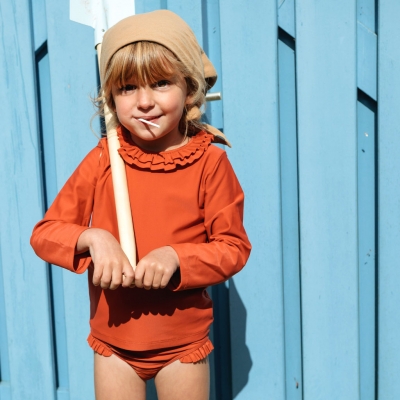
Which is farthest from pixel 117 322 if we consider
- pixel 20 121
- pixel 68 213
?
pixel 20 121

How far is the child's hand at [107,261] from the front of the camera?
1091 millimetres

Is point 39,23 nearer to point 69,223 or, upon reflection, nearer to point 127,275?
point 69,223

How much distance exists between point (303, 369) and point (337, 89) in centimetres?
84

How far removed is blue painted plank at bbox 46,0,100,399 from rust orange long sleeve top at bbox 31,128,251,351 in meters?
0.44

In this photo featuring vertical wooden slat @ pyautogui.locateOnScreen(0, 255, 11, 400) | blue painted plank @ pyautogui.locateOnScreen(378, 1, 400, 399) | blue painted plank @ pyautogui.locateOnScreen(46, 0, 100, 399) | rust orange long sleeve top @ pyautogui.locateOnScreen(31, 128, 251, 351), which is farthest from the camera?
vertical wooden slat @ pyautogui.locateOnScreen(0, 255, 11, 400)

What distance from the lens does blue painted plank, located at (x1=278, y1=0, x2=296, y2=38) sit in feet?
5.14

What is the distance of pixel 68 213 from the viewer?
3.98 ft

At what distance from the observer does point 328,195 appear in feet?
5.22

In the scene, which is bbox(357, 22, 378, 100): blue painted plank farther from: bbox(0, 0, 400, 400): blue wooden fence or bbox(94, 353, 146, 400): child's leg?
bbox(94, 353, 146, 400): child's leg

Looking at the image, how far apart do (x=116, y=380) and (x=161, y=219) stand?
39cm

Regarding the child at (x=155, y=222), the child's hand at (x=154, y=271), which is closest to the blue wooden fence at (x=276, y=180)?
the child at (x=155, y=222)

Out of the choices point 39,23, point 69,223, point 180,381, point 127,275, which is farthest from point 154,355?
point 39,23

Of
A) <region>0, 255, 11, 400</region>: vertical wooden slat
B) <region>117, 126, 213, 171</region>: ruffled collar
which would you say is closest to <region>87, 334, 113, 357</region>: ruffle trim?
<region>117, 126, 213, 171</region>: ruffled collar

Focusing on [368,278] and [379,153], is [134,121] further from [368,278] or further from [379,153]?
[368,278]
